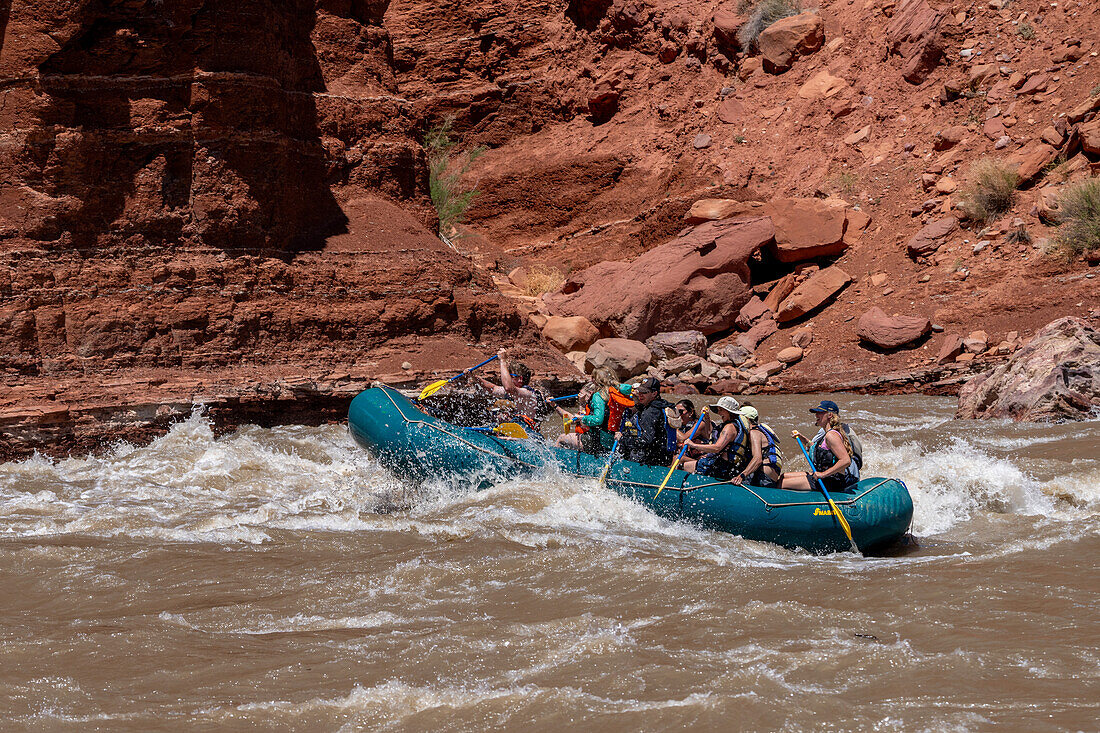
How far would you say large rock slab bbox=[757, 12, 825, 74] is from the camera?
2067 cm

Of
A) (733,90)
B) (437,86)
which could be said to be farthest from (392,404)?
(437,86)

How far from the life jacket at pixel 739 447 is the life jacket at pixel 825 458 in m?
0.49

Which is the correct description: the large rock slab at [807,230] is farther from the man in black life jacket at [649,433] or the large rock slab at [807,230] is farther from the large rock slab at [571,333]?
the man in black life jacket at [649,433]

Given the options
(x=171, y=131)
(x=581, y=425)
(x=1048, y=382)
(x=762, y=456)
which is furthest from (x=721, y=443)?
(x=171, y=131)

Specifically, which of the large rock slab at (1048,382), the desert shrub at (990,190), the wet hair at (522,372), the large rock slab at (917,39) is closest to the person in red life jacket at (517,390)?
the wet hair at (522,372)

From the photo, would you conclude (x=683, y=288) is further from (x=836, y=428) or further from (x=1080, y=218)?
(x=836, y=428)

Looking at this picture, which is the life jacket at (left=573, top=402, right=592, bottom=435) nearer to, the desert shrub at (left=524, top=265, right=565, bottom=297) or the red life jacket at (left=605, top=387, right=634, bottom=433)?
the red life jacket at (left=605, top=387, right=634, bottom=433)

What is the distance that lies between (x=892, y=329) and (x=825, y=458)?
327 inches

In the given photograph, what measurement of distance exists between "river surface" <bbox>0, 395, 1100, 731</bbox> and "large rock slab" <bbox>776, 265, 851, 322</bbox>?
8.12 meters

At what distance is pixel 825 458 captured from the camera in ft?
20.8

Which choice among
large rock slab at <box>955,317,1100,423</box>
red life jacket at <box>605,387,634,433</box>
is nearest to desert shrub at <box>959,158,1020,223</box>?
large rock slab at <box>955,317,1100,423</box>

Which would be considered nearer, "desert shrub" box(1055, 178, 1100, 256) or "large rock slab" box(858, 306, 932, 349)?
"desert shrub" box(1055, 178, 1100, 256)

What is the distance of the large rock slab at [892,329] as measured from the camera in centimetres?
1369

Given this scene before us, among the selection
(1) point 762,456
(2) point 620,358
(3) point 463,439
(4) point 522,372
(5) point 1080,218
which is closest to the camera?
(1) point 762,456
